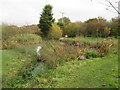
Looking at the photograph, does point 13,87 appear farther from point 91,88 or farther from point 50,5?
point 50,5

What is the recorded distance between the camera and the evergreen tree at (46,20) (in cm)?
2290

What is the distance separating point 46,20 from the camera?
22922 millimetres

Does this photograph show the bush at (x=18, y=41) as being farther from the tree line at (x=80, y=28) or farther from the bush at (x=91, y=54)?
the tree line at (x=80, y=28)

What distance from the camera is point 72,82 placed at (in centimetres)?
452

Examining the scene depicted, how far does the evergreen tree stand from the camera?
22903mm

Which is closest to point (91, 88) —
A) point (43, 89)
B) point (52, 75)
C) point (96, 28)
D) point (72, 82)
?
point (72, 82)

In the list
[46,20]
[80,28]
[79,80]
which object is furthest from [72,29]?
[79,80]

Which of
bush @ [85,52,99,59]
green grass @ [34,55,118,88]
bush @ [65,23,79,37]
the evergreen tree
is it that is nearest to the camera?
green grass @ [34,55,118,88]

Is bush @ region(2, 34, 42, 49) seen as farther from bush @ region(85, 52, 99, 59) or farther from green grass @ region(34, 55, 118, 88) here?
green grass @ region(34, 55, 118, 88)

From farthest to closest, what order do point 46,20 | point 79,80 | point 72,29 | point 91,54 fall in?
point 46,20 < point 72,29 < point 91,54 < point 79,80

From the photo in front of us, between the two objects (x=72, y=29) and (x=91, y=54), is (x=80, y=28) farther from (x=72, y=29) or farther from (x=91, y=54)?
(x=91, y=54)

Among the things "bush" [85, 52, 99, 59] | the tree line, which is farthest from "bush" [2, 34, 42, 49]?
the tree line

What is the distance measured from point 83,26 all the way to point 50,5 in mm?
6922

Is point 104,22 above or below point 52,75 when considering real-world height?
above
